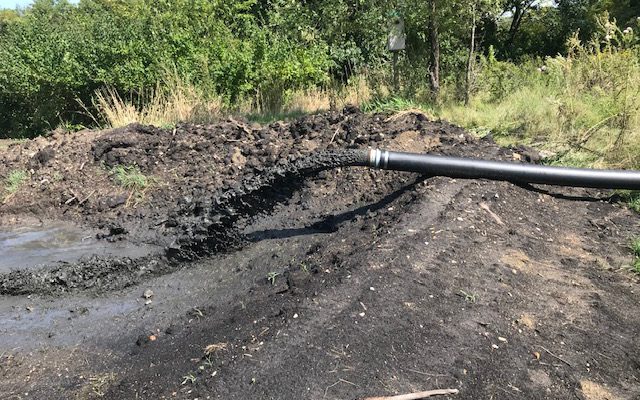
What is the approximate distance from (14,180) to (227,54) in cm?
582

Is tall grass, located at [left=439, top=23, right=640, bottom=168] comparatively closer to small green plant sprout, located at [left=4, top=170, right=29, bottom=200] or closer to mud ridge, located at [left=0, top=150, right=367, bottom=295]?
mud ridge, located at [left=0, top=150, right=367, bottom=295]

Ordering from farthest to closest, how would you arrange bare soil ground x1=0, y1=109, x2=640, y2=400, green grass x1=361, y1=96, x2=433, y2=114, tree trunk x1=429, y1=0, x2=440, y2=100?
tree trunk x1=429, y1=0, x2=440, y2=100 < green grass x1=361, y1=96, x2=433, y2=114 < bare soil ground x1=0, y1=109, x2=640, y2=400

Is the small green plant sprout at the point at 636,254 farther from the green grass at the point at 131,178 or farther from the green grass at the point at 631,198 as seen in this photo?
the green grass at the point at 131,178

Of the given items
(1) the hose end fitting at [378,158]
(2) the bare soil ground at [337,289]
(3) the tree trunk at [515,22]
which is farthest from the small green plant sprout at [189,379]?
(3) the tree trunk at [515,22]

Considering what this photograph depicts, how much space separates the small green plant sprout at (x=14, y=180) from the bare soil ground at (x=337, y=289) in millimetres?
713

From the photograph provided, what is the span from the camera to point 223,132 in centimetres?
791

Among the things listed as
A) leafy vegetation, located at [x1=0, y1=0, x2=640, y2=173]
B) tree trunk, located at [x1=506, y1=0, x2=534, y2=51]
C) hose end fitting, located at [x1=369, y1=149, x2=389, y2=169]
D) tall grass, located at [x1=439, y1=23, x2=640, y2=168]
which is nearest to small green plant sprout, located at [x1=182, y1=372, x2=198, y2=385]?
hose end fitting, located at [x1=369, y1=149, x2=389, y2=169]

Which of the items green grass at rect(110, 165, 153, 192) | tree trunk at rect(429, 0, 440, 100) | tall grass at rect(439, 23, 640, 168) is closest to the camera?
tall grass at rect(439, 23, 640, 168)

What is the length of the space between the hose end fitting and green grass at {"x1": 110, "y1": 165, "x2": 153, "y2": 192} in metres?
3.70

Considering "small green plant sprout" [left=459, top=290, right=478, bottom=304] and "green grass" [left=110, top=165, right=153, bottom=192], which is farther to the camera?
"green grass" [left=110, top=165, right=153, bottom=192]

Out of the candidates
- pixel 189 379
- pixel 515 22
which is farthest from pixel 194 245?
pixel 515 22

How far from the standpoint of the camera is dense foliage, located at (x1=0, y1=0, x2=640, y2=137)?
11.0 m

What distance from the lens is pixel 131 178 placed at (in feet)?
24.2

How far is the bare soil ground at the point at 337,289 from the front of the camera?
297 cm
